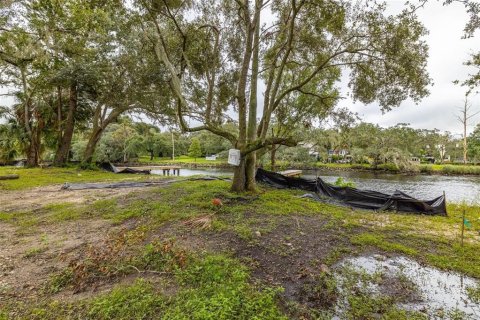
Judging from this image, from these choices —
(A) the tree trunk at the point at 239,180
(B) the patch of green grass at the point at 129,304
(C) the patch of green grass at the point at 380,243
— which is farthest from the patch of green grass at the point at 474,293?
(A) the tree trunk at the point at 239,180

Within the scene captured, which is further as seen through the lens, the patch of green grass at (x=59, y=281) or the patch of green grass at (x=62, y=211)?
the patch of green grass at (x=62, y=211)

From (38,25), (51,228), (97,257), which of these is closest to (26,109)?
(38,25)

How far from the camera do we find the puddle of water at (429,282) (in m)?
2.29

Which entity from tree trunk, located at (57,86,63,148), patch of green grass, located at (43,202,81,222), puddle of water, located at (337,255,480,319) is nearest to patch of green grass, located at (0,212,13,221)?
patch of green grass, located at (43,202,81,222)

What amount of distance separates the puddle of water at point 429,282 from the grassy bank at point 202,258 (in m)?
0.18

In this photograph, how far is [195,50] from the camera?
7508 millimetres

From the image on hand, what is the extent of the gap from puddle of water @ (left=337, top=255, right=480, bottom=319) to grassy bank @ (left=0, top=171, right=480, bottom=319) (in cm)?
18

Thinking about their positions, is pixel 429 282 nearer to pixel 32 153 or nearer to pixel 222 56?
pixel 222 56

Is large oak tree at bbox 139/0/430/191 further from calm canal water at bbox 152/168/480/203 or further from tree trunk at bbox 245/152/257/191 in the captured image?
calm canal water at bbox 152/168/480/203

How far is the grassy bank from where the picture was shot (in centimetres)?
212

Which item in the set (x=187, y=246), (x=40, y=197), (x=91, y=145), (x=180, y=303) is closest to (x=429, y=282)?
(x=180, y=303)

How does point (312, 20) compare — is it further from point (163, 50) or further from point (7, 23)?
point (7, 23)

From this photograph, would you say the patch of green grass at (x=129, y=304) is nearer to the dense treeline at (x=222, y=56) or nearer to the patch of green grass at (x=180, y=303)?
the patch of green grass at (x=180, y=303)

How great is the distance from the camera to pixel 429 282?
2.74m
